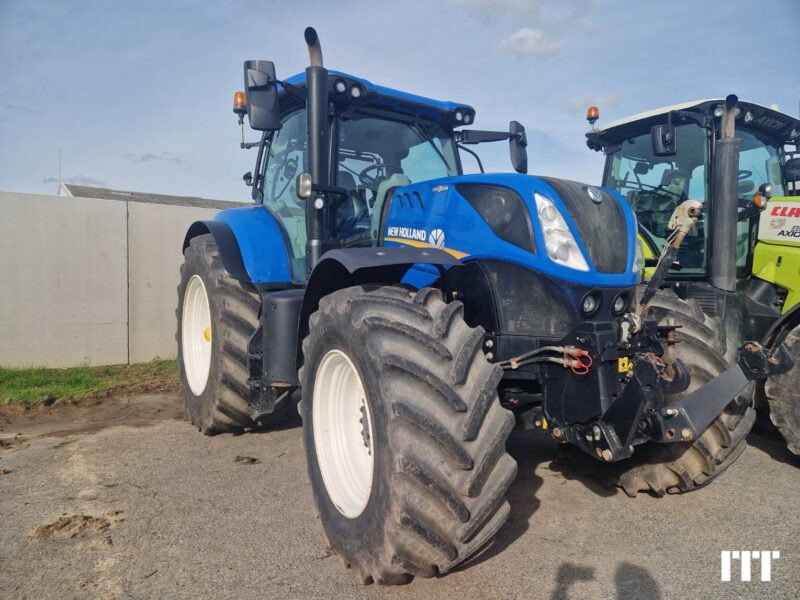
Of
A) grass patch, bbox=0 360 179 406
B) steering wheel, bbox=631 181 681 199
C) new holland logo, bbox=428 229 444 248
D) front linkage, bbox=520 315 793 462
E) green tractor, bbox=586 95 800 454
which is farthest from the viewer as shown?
grass patch, bbox=0 360 179 406

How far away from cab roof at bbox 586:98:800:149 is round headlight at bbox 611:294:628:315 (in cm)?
290

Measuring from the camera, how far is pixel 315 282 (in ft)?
11.5

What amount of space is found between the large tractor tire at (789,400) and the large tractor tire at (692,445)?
0.84 metres

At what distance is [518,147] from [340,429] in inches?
108

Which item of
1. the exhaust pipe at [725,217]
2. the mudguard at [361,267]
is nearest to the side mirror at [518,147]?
the exhaust pipe at [725,217]

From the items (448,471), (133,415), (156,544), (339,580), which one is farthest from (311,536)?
(133,415)

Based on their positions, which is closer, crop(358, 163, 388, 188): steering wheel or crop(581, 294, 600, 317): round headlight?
crop(581, 294, 600, 317): round headlight

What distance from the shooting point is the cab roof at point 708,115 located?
5.33 metres

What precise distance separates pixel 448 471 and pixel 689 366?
1.68 meters

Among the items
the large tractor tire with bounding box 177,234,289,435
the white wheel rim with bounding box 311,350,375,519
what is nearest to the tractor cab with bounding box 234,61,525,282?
the large tractor tire with bounding box 177,234,289,435

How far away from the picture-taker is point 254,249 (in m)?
4.59

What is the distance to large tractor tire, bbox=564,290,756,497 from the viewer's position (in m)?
3.34

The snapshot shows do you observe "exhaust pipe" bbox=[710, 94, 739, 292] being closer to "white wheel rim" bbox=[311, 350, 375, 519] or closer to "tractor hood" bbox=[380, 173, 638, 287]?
"tractor hood" bbox=[380, 173, 638, 287]

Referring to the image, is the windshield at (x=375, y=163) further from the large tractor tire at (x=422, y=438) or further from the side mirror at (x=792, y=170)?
the side mirror at (x=792, y=170)
